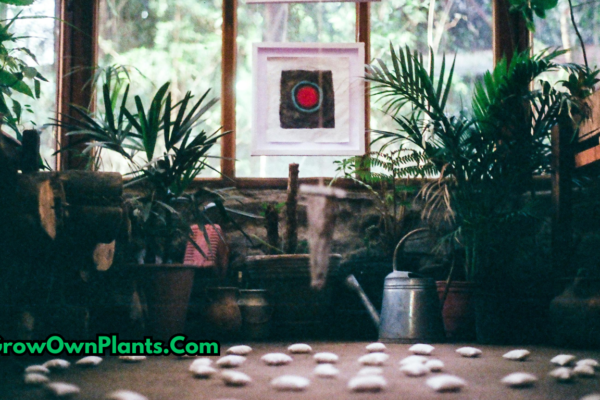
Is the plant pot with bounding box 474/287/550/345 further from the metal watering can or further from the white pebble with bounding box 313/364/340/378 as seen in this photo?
the white pebble with bounding box 313/364/340/378

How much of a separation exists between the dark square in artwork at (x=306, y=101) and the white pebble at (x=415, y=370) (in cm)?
187

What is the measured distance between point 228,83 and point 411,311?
5.17ft

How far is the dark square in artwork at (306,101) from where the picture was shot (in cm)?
336

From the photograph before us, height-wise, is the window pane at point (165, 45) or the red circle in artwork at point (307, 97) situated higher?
the window pane at point (165, 45)

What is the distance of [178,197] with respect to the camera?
102 inches

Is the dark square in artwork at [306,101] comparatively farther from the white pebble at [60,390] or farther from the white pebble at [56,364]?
the white pebble at [60,390]

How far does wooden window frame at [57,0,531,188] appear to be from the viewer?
3293 mm

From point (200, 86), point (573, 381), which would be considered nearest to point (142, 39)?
point (200, 86)

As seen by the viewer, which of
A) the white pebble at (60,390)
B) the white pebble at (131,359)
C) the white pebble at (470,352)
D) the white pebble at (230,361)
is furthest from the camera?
the white pebble at (470,352)

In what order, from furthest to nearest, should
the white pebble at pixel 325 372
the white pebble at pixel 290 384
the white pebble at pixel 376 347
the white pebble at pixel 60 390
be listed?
the white pebble at pixel 376 347, the white pebble at pixel 325 372, the white pebble at pixel 290 384, the white pebble at pixel 60 390

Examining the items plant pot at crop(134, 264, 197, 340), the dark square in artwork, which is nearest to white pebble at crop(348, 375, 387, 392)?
plant pot at crop(134, 264, 197, 340)

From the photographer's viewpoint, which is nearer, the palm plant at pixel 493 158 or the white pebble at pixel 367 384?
the white pebble at pixel 367 384

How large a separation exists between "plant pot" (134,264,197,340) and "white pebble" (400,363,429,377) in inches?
40.1

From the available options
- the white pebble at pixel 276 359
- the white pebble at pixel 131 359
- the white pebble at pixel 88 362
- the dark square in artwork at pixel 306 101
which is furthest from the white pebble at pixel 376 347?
the dark square in artwork at pixel 306 101
